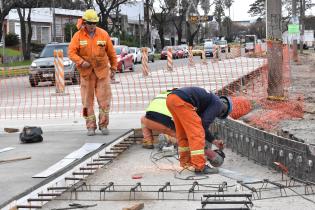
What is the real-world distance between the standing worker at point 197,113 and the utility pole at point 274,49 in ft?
22.6

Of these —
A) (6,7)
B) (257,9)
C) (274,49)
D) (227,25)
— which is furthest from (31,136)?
(227,25)

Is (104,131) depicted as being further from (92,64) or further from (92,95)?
(92,64)

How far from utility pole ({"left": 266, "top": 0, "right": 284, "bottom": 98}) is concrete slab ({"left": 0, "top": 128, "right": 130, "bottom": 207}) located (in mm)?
4960

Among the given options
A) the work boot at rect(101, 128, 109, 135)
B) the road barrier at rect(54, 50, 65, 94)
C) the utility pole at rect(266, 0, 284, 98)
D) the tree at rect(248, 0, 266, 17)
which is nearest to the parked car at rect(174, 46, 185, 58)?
the road barrier at rect(54, 50, 65, 94)

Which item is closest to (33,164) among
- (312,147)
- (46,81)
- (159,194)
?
(159,194)

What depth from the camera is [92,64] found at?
402 inches

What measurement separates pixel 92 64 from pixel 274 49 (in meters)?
5.61

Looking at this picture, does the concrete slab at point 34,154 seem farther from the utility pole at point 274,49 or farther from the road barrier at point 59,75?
the road barrier at point 59,75

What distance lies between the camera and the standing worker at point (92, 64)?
10.1 meters

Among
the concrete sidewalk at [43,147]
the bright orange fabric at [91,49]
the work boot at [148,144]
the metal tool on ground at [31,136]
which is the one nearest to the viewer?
the concrete sidewalk at [43,147]

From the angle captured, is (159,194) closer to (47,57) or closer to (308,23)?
(47,57)

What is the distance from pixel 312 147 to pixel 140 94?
12.3 metres

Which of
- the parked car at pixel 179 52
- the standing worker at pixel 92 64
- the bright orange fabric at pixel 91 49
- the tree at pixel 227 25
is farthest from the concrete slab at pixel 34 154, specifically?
the tree at pixel 227 25

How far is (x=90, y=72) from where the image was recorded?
1025 cm
